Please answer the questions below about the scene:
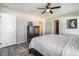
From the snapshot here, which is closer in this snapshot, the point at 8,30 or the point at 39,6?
the point at 39,6

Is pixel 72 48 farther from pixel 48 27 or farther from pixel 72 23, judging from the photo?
pixel 48 27

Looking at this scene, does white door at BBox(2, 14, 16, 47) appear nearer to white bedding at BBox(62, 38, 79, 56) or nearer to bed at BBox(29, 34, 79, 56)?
bed at BBox(29, 34, 79, 56)

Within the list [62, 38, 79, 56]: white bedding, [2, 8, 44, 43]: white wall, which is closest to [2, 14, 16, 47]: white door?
[2, 8, 44, 43]: white wall

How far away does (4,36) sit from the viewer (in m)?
1.21

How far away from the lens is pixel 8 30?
1.25m

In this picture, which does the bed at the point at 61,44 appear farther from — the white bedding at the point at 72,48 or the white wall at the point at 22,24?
the white wall at the point at 22,24

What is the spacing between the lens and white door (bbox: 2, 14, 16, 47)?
1.20 meters

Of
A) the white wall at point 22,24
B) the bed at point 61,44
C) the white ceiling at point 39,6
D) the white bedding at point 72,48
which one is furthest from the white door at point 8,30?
the white bedding at point 72,48

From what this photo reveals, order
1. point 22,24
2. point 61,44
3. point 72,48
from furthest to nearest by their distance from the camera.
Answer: point 22,24 < point 61,44 < point 72,48

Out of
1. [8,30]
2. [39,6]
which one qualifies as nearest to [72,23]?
[39,6]

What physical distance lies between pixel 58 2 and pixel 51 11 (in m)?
0.25

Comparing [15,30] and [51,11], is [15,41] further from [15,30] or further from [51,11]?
[51,11]

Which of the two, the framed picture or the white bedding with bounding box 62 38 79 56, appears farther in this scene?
the framed picture

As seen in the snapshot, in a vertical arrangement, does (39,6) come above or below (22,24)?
above
